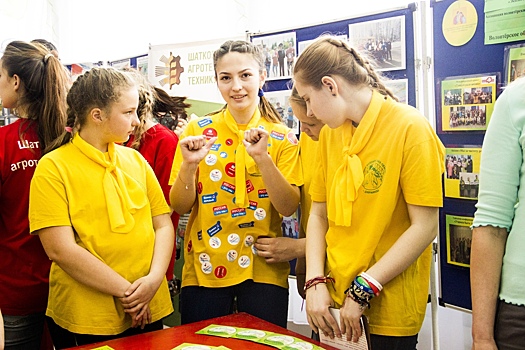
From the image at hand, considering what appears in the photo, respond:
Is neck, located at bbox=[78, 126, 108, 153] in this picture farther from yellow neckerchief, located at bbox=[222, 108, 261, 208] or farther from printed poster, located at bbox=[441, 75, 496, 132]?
printed poster, located at bbox=[441, 75, 496, 132]

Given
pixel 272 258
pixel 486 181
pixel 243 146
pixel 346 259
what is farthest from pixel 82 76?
pixel 486 181

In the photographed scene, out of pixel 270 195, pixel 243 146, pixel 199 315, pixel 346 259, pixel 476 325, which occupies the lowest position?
pixel 199 315

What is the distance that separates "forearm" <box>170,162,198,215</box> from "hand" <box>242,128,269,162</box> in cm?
22

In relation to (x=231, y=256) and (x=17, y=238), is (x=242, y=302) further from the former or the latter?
(x=17, y=238)

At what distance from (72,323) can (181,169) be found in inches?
25.5

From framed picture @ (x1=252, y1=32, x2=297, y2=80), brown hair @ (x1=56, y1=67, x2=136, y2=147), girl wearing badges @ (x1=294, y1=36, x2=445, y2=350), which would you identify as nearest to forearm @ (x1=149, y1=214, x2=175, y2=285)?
brown hair @ (x1=56, y1=67, x2=136, y2=147)

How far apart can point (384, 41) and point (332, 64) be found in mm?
900

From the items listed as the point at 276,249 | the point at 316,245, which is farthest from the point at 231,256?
the point at 316,245

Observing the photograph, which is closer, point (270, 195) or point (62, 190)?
point (62, 190)

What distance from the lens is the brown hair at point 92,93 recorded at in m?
1.92

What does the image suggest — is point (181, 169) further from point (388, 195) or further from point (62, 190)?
point (388, 195)

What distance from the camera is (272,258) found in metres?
2.04

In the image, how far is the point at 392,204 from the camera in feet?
5.25

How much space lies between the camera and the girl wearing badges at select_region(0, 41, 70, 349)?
2.10m
